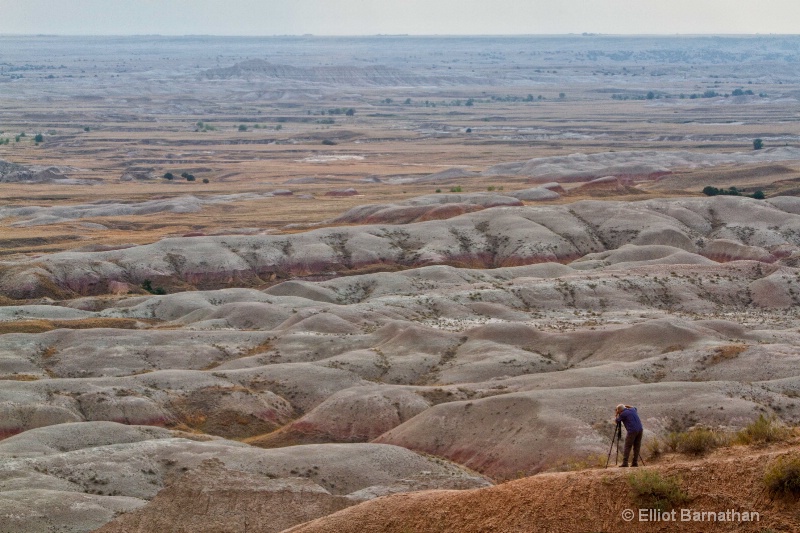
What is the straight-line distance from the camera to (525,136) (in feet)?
631

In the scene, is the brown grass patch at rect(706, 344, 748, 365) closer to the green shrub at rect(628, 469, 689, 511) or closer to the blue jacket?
the blue jacket

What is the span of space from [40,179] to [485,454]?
372 feet

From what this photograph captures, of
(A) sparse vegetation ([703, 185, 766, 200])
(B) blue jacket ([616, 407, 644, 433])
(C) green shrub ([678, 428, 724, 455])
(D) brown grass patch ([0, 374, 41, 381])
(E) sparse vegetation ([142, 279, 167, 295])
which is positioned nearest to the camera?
(B) blue jacket ([616, 407, 644, 433])

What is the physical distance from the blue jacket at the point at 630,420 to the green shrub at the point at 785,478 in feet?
15.7

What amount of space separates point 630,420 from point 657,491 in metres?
4.25

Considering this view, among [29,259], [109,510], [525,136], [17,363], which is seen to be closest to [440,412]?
[109,510]

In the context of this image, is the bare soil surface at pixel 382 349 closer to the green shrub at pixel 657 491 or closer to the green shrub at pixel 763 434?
the green shrub at pixel 657 491

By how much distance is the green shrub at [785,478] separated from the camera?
60.3 ft

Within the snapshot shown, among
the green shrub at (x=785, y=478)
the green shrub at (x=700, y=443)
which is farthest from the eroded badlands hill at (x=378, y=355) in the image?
the green shrub at (x=785, y=478)

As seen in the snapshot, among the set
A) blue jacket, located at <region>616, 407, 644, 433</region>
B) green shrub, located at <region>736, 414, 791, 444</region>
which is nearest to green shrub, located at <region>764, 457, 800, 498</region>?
green shrub, located at <region>736, 414, 791, 444</region>

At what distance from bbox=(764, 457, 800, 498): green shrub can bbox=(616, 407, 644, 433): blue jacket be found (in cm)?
478

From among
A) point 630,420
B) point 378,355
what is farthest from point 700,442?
point 378,355

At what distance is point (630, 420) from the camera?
76.9 ft

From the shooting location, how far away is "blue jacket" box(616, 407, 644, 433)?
2341 centimetres
